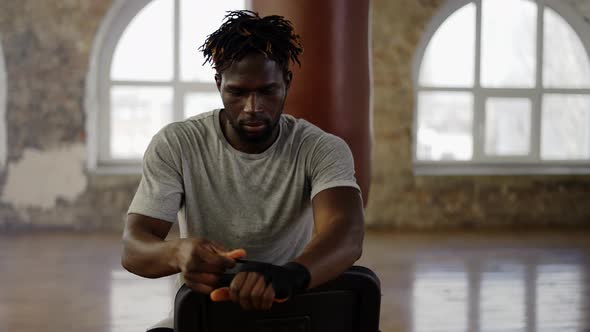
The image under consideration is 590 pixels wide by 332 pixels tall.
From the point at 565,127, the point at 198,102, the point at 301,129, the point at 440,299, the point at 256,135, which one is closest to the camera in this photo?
the point at 256,135

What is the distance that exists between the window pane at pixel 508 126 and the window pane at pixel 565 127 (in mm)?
210

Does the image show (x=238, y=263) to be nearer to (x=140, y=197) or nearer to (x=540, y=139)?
(x=140, y=197)

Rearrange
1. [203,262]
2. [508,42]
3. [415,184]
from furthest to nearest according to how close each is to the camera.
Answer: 1. [508,42]
2. [415,184]
3. [203,262]

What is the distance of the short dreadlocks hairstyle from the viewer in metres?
1.65

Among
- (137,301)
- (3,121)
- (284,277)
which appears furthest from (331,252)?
(3,121)

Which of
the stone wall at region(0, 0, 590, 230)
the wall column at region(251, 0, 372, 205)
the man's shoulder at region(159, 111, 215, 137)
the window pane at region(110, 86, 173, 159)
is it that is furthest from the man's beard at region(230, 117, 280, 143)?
the window pane at region(110, 86, 173, 159)

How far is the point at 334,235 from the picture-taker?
62.1 inches

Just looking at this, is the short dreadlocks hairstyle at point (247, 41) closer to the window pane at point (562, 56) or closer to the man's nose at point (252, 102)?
the man's nose at point (252, 102)

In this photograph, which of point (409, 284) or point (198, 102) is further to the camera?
point (198, 102)

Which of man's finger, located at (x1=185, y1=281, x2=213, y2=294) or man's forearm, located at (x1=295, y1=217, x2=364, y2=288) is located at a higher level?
man's forearm, located at (x1=295, y1=217, x2=364, y2=288)

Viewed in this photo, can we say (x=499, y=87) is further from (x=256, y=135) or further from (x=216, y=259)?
(x=216, y=259)

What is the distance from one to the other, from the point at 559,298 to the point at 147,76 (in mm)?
4136

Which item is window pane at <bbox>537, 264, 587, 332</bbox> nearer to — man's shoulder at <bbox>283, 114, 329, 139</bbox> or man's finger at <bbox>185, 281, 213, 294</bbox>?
man's shoulder at <bbox>283, 114, 329, 139</bbox>

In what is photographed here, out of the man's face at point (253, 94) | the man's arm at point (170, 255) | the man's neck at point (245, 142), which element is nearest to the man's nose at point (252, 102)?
the man's face at point (253, 94)
